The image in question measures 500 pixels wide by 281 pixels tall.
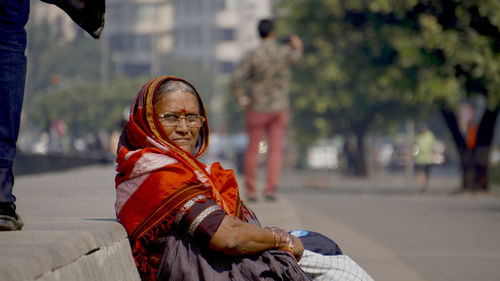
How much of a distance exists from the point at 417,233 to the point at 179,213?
718 cm

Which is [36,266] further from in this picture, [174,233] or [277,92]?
[277,92]

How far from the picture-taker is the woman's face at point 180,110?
382 centimetres

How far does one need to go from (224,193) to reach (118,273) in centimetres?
52

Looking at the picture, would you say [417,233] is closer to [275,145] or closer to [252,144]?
[275,145]

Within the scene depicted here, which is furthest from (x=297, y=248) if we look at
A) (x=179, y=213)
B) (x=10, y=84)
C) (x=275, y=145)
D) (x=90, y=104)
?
(x=90, y=104)

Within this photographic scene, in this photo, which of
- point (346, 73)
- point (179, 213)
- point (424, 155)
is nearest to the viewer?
point (179, 213)

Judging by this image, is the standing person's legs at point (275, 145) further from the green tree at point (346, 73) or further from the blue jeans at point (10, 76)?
the green tree at point (346, 73)

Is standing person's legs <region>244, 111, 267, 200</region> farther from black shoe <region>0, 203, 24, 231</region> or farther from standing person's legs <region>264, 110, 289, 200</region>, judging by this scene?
black shoe <region>0, 203, 24, 231</region>

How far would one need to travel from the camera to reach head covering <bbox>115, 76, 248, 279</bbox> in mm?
3408

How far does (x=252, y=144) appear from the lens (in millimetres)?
10297

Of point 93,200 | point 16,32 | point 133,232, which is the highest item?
point 16,32

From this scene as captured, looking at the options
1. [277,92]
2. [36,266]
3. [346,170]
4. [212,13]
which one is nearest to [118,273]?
[36,266]

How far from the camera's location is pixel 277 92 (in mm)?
10359

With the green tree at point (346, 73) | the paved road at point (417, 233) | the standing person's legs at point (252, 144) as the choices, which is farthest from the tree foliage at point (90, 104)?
the standing person's legs at point (252, 144)
